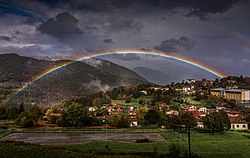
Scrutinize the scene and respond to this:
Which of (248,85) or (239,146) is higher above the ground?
(248,85)

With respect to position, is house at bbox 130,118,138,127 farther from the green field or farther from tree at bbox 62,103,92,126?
the green field

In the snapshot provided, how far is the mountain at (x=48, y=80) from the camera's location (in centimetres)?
10044

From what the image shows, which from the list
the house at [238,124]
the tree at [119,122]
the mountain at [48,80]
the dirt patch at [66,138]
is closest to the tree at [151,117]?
the tree at [119,122]

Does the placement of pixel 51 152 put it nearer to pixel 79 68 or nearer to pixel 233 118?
pixel 233 118

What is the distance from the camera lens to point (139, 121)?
45.0 m

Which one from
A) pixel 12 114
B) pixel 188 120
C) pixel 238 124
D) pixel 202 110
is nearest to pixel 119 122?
pixel 188 120

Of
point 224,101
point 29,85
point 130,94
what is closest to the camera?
point 224,101

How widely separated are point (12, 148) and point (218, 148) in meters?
17.6

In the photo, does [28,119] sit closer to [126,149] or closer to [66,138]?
[66,138]

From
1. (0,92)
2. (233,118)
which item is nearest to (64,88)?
(0,92)

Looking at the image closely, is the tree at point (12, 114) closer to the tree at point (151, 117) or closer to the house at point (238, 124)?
the tree at point (151, 117)

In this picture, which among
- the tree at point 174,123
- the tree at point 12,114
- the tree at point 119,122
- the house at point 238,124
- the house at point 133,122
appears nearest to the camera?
the tree at point 174,123

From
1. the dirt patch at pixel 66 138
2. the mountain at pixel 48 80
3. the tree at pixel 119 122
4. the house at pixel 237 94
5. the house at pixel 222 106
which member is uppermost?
the mountain at pixel 48 80

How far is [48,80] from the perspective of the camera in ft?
432
